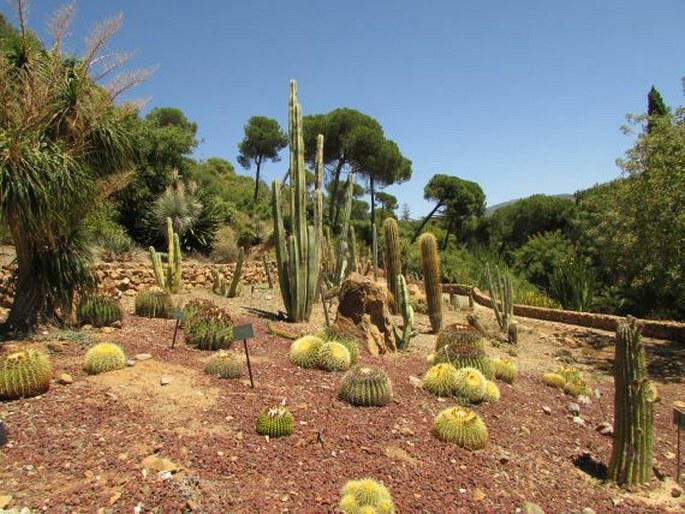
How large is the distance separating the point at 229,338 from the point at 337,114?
2174 centimetres

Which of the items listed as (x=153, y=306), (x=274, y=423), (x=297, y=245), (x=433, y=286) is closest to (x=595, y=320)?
(x=433, y=286)

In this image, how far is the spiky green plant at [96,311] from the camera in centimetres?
718

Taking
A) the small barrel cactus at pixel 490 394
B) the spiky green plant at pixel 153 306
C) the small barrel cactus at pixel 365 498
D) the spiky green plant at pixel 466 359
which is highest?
the spiky green plant at pixel 153 306

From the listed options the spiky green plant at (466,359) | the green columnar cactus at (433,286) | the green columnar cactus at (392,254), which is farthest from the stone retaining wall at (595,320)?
the spiky green plant at (466,359)

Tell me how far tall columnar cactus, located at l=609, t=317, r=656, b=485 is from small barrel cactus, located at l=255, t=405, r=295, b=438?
2847 mm

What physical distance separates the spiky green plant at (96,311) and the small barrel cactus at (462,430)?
4873mm

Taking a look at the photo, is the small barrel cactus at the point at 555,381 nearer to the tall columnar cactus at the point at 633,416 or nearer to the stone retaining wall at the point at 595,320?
the tall columnar cactus at the point at 633,416

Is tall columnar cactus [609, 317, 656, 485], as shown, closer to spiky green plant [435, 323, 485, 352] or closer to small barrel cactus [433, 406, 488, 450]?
small barrel cactus [433, 406, 488, 450]

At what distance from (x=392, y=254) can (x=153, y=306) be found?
5.41 metres

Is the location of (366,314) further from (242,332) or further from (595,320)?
(595,320)

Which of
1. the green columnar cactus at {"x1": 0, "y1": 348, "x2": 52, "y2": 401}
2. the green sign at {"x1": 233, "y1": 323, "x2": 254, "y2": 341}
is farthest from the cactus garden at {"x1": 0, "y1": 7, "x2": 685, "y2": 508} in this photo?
the green sign at {"x1": 233, "y1": 323, "x2": 254, "y2": 341}

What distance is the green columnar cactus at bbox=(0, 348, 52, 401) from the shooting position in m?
4.50

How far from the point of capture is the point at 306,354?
6.31 m

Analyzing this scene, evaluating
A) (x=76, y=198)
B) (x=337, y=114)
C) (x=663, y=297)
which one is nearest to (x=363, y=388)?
(x=76, y=198)
